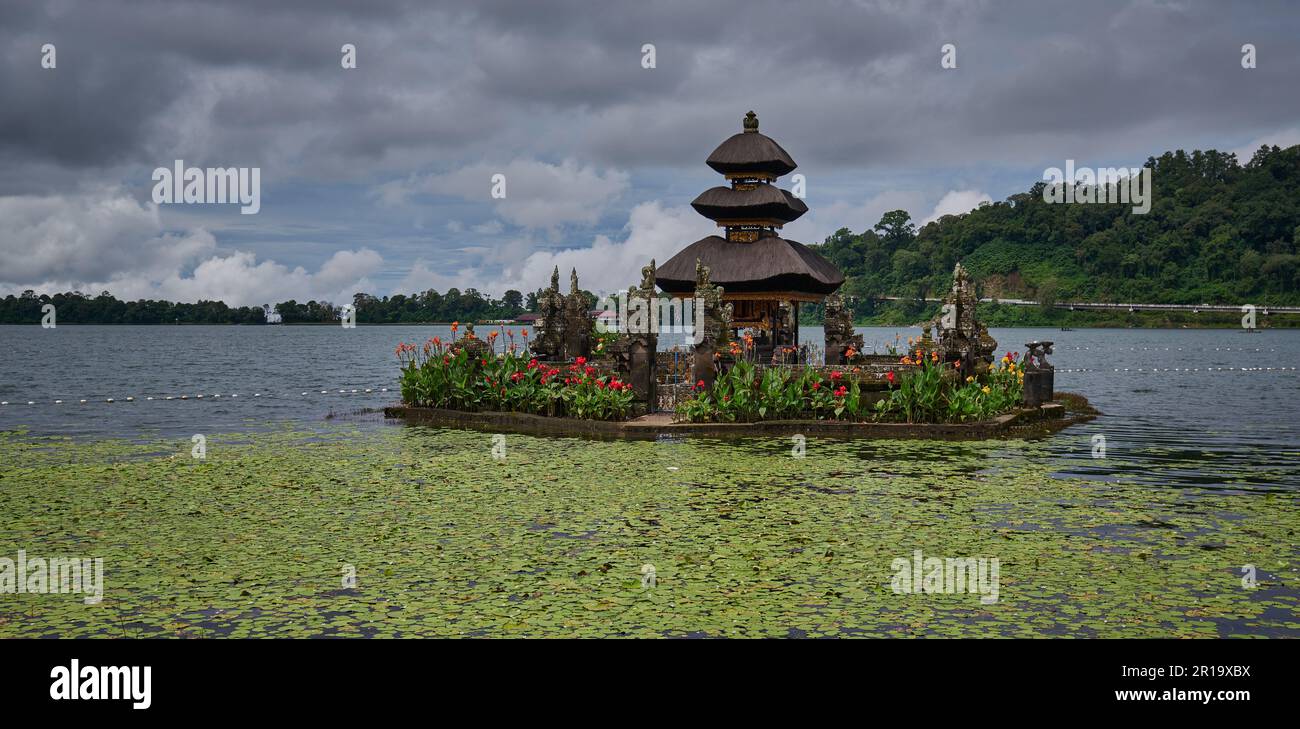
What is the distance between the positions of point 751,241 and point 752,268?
1767mm

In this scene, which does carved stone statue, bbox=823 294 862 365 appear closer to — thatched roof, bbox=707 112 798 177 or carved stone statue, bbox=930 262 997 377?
thatched roof, bbox=707 112 798 177

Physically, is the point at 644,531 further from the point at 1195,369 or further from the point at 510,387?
the point at 1195,369

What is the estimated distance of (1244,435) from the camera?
1928 centimetres

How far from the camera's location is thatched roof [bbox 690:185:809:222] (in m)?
30.1

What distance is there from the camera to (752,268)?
97.0ft

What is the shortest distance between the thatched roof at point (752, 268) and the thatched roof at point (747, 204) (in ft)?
2.55

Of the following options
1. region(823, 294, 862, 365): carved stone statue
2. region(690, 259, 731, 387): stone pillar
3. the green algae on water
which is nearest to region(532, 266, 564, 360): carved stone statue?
region(690, 259, 731, 387): stone pillar

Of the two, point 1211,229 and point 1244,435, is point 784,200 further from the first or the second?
point 1211,229

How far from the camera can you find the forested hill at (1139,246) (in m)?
105

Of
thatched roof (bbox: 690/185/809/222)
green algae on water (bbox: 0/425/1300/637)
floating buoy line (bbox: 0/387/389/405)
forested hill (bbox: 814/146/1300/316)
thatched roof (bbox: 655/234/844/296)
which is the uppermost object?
forested hill (bbox: 814/146/1300/316)

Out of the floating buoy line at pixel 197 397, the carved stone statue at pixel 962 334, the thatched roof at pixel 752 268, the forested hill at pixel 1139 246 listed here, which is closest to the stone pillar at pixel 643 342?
the carved stone statue at pixel 962 334

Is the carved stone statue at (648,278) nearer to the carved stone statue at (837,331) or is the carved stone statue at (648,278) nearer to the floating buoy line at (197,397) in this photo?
the carved stone statue at (837,331)

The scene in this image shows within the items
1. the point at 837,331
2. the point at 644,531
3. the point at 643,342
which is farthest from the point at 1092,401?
the point at 644,531
